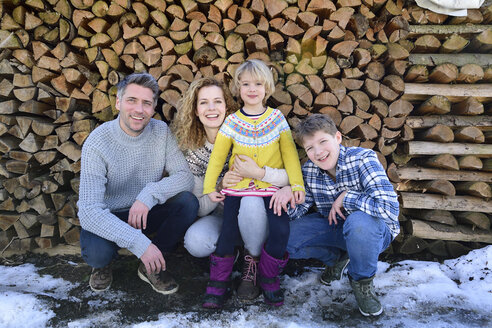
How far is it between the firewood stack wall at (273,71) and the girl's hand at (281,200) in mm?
676

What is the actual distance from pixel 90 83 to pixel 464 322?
125 inches

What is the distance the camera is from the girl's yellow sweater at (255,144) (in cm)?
225

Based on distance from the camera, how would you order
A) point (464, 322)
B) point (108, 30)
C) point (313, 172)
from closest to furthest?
point (464, 322) → point (313, 172) → point (108, 30)

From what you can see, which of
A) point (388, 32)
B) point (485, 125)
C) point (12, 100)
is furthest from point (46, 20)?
point (485, 125)

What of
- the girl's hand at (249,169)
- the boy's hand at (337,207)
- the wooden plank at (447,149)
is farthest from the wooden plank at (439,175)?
the girl's hand at (249,169)

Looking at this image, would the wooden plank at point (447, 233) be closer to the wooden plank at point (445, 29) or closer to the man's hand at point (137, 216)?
the wooden plank at point (445, 29)

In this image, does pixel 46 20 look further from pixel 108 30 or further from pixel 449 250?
pixel 449 250

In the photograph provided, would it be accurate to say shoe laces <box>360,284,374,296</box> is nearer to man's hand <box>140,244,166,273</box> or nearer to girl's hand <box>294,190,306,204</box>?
girl's hand <box>294,190,306,204</box>

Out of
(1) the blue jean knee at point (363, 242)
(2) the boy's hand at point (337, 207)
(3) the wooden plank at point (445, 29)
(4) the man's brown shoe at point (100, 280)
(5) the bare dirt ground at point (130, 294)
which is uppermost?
(3) the wooden plank at point (445, 29)

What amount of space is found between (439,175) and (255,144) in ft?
5.32

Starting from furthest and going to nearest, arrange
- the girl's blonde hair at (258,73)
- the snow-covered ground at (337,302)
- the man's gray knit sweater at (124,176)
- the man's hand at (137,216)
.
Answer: the girl's blonde hair at (258,73)
the man's hand at (137,216)
the man's gray knit sweater at (124,176)
the snow-covered ground at (337,302)

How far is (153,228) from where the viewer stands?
246 centimetres

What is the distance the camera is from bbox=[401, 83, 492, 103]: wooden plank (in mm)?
2598

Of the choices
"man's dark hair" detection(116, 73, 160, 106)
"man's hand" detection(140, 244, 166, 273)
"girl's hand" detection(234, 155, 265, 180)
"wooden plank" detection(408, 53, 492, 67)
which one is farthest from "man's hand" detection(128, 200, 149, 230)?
"wooden plank" detection(408, 53, 492, 67)
